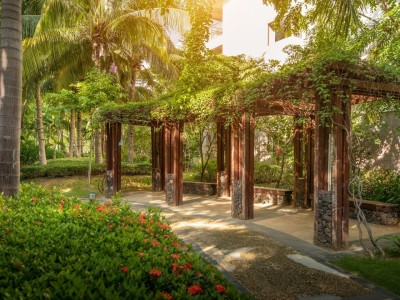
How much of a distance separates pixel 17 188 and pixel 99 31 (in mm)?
11771

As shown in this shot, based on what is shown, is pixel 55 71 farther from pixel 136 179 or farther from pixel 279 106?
pixel 279 106

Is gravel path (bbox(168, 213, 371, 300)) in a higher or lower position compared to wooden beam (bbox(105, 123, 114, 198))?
lower

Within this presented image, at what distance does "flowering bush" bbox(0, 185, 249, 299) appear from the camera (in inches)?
112

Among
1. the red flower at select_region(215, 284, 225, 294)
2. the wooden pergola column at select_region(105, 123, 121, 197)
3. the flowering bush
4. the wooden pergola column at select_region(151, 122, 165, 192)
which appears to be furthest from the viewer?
the wooden pergola column at select_region(151, 122, 165, 192)

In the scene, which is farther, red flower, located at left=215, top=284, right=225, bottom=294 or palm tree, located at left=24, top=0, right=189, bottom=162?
palm tree, located at left=24, top=0, right=189, bottom=162

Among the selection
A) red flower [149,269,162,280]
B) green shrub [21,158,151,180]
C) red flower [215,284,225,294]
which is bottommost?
red flower [215,284,225,294]

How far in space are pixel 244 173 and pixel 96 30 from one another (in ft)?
35.6

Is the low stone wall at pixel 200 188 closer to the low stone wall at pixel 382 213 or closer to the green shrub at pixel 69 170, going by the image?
the green shrub at pixel 69 170

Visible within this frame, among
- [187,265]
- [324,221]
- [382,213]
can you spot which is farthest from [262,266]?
[382,213]

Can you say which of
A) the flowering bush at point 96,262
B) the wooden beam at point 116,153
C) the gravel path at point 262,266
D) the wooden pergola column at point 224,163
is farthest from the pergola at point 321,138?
the flowering bush at point 96,262

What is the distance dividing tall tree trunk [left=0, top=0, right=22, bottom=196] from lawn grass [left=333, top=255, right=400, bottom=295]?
610cm

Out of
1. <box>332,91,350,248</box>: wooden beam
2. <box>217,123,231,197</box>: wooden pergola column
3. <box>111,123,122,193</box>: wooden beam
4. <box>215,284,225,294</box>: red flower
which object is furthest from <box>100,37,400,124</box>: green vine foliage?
<box>215,284,225,294</box>: red flower

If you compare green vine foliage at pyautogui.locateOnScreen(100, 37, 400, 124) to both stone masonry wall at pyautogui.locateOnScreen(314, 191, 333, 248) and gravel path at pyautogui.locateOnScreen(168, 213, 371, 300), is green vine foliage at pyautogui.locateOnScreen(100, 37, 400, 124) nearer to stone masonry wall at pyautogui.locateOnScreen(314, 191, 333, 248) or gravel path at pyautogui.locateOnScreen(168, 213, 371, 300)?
Result: stone masonry wall at pyautogui.locateOnScreen(314, 191, 333, 248)

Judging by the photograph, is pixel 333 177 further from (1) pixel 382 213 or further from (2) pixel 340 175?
(1) pixel 382 213
